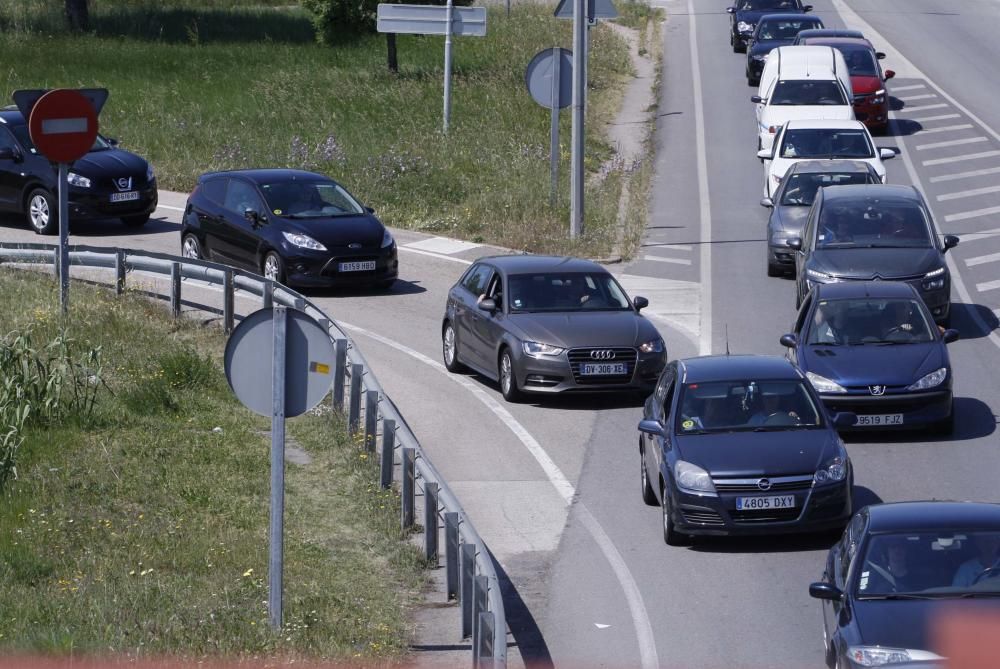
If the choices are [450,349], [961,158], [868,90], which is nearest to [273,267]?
[450,349]

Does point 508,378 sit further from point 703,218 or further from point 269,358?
point 703,218

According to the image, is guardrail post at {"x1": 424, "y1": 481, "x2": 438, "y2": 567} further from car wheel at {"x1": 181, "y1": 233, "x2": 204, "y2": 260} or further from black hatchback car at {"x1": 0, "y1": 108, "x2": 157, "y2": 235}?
black hatchback car at {"x1": 0, "y1": 108, "x2": 157, "y2": 235}

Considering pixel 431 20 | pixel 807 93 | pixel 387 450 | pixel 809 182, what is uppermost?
pixel 431 20

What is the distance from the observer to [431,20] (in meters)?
32.8

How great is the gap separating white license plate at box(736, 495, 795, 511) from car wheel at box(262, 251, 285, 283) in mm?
11686

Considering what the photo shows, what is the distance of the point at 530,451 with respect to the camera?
15.7 m

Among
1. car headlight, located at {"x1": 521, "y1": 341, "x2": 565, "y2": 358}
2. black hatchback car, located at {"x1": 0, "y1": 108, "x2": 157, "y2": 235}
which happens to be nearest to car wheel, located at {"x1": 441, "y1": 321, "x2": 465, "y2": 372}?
car headlight, located at {"x1": 521, "y1": 341, "x2": 565, "y2": 358}

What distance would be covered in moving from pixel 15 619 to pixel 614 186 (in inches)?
875

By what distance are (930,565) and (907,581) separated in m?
0.20

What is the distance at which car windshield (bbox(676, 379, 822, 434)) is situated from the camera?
42.6 feet

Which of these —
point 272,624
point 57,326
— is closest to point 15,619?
point 272,624

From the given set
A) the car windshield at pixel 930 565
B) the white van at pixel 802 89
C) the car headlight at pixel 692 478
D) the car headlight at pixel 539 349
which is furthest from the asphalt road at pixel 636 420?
the white van at pixel 802 89

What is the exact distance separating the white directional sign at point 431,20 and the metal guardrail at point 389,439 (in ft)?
39.2

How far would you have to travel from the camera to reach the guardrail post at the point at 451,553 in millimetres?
10633
